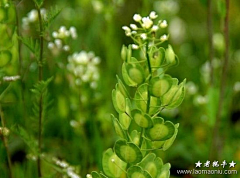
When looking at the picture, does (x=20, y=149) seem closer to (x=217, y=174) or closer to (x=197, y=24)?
(x=217, y=174)

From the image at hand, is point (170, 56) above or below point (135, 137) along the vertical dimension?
above

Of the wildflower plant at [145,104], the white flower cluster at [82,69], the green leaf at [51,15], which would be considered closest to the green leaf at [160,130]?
the wildflower plant at [145,104]

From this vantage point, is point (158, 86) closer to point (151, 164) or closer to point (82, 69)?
point (151, 164)

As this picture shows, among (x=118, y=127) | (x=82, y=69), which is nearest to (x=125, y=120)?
(x=118, y=127)

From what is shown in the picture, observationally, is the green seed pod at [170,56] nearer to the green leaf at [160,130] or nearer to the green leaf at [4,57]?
the green leaf at [160,130]

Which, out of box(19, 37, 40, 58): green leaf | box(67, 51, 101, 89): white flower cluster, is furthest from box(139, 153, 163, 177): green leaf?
box(67, 51, 101, 89): white flower cluster

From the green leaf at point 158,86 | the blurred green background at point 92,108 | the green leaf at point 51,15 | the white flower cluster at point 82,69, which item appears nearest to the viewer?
the green leaf at point 158,86

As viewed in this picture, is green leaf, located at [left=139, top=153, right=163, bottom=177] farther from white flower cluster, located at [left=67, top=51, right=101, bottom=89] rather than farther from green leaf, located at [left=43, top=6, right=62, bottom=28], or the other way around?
white flower cluster, located at [left=67, top=51, right=101, bottom=89]

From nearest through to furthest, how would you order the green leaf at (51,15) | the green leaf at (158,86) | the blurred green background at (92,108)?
the green leaf at (158,86)
the green leaf at (51,15)
the blurred green background at (92,108)
